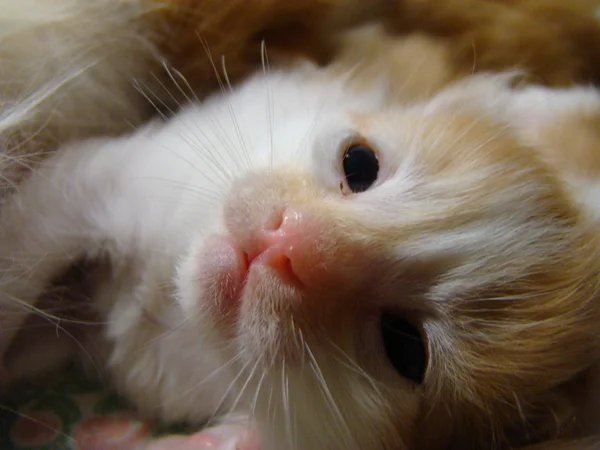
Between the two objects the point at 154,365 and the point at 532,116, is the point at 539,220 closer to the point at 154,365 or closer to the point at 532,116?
the point at 532,116

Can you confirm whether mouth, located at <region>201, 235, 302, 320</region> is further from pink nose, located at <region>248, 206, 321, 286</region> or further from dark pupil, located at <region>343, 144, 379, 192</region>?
dark pupil, located at <region>343, 144, 379, 192</region>

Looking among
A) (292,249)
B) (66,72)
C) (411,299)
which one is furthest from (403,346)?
(66,72)

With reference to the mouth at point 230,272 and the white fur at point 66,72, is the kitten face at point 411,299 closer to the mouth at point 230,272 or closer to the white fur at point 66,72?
the mouth at point 230,272

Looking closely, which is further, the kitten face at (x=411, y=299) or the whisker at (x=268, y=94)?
the whisker at (x=268, y=94)

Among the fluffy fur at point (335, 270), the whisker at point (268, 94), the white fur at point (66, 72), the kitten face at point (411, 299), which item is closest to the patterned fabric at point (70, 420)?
the fluffy fur at point (335, 270)

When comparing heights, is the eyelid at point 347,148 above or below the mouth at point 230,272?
above

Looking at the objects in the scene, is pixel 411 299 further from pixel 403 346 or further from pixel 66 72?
pixel 66 72
